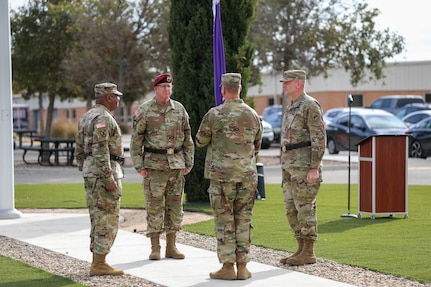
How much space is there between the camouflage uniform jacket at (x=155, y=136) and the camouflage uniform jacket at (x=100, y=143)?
0.80m

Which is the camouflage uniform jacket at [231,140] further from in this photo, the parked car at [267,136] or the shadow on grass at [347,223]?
the parked car at [267,136]

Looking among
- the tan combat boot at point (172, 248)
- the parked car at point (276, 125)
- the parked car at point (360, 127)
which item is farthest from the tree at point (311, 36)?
the tan combat boot at point (172, 248)

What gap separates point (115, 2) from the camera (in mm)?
31141

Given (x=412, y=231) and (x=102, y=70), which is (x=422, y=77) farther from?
(x=412, y=231)

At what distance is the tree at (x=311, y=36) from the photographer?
31.8m

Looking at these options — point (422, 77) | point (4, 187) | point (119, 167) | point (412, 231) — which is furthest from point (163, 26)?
point (422, 77)

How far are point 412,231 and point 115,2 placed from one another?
67.4 feet

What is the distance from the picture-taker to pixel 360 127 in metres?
33.6

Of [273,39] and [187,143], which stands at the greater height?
[273,39]

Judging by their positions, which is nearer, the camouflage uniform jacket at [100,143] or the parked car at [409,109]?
the camouflage uniform jacket at [100,143]

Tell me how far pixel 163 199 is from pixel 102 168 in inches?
56.5

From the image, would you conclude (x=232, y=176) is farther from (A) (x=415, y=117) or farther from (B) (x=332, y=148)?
(A) (x=415, y=117)

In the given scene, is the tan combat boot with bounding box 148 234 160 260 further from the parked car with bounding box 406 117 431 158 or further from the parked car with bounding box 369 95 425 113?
the parked car with bounding box 369 95 425 113

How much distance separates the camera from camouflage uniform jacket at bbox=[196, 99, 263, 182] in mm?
9219
